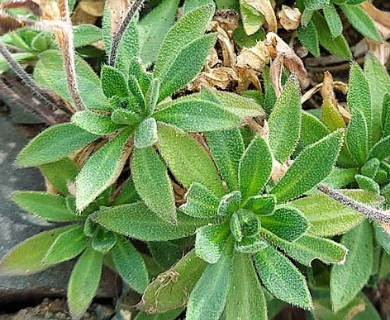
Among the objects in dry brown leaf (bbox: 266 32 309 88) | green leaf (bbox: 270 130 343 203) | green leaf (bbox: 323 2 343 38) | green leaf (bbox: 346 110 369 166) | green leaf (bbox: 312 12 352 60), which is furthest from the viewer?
green leaf (bbox: 312 12 352 60)

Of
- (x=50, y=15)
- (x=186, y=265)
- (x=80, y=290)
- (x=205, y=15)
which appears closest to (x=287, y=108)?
(x=205, y=15)

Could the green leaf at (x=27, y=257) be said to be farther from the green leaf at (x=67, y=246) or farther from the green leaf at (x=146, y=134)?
the green leaf at (x=146, y=134)

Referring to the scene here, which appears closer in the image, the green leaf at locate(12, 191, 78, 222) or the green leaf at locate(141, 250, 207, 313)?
the green leaf at locate(141, 250, 207, 313)

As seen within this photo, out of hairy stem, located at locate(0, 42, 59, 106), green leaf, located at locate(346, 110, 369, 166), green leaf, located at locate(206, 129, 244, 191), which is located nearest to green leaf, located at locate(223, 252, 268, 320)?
green leaf, located at locate(206, 129, 244, 191)

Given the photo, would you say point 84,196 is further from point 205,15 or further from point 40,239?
point 205,15

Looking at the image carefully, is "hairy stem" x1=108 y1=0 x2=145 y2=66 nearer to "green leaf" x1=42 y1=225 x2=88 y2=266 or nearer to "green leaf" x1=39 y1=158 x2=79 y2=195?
"green leaf" x1=39 y1=158 x2=79 y2=195

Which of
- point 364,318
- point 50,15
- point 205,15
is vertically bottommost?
point 364,318

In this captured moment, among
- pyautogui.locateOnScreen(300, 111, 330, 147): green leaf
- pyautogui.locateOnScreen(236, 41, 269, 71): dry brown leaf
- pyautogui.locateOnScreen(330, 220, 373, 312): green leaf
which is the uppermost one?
pyautogui.locateOnScreen(236, 41, 269, 71): dry brown leaf

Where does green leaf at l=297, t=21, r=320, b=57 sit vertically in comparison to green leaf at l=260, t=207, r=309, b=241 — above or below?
above
